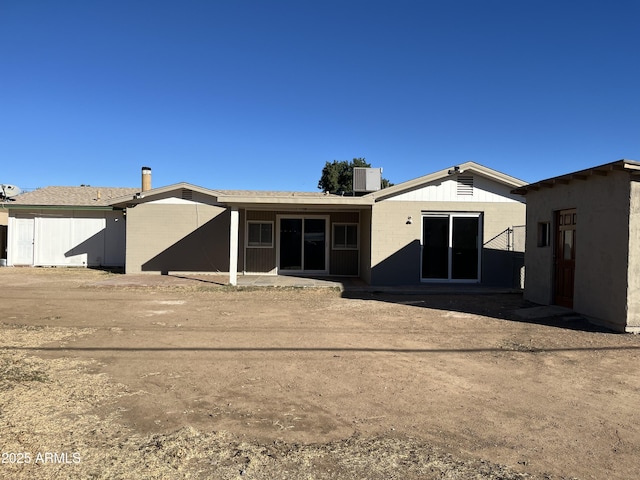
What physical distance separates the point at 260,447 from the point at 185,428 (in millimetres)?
756

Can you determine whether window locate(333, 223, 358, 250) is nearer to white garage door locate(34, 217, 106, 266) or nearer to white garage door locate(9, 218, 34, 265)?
white garage door locate(34, 217, 106, 266)

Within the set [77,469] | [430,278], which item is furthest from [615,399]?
[430,278]

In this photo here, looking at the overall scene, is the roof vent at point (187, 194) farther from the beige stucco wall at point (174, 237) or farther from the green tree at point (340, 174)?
the green tree at point (340, 174)

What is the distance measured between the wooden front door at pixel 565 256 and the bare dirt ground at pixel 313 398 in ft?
5.19

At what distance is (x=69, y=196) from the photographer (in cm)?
2361

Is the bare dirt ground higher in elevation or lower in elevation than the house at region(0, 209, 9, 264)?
lower

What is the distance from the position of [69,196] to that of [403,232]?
17319 millimetres

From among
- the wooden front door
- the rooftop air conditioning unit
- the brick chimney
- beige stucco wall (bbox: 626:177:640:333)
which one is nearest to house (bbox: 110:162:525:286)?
the rooftop air conditioning unit

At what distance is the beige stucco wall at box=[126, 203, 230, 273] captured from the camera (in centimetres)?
1875

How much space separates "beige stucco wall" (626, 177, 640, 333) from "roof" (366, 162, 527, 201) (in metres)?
6.76

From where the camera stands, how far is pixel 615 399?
507cm

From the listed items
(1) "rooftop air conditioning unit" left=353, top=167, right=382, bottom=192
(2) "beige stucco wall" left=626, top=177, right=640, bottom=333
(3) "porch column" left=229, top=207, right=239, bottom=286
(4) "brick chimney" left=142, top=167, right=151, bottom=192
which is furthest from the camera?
(4) "brick chimney" left=142, top=167, right=151, bottom=192

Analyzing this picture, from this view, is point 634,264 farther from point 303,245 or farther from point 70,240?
point 70,240

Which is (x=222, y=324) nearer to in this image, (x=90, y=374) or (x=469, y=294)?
(x=90, y=374)
